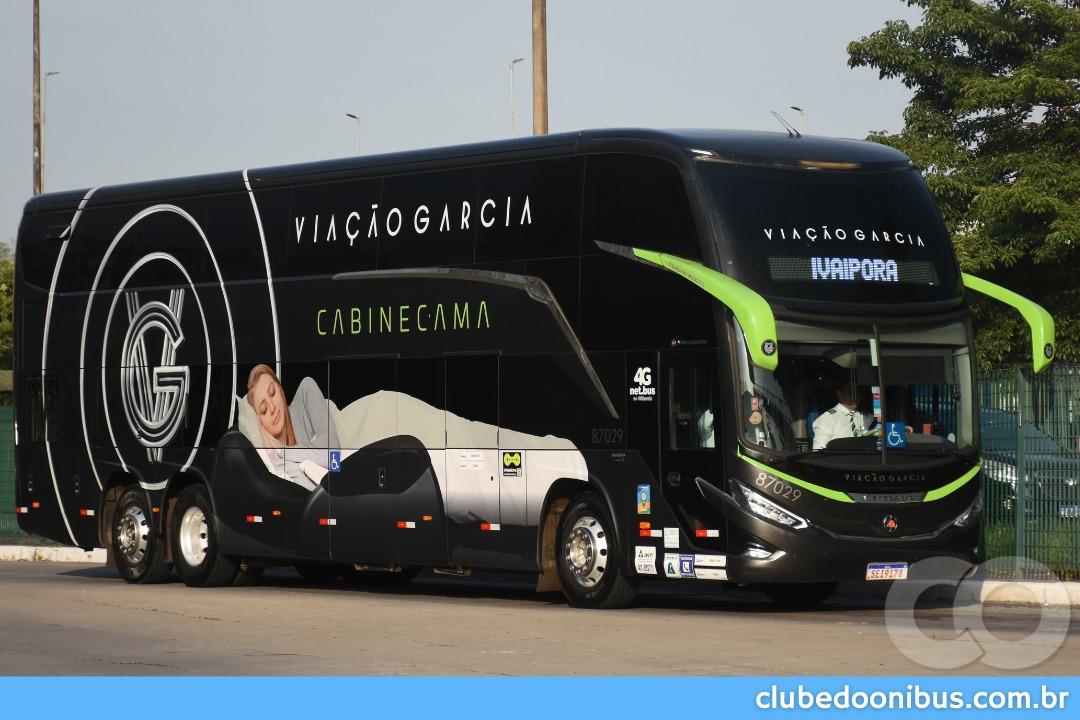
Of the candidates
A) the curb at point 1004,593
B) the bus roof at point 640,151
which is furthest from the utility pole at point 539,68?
the curb at point 1004,593

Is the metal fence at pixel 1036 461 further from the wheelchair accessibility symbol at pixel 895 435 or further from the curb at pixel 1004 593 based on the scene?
the wheelchair accessibility symbol at pixel 895 435

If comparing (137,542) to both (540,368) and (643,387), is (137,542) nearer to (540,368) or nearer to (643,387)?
(540,368)

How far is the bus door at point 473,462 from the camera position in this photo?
1788cm

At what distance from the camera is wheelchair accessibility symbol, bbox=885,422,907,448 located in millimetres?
15945

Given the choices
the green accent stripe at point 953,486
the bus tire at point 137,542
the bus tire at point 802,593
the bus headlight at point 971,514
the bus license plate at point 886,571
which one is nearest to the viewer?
the bus license plate at point 886,571

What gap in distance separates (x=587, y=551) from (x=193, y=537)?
19.4 ft

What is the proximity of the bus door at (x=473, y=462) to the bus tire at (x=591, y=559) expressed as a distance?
2.67ft

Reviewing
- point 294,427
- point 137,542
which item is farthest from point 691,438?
point 137,542

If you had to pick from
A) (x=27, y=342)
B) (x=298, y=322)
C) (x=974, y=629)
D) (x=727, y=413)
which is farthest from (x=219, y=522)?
(x=974, y=629)

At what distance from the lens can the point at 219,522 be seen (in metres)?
20.8

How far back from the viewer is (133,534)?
21.9m

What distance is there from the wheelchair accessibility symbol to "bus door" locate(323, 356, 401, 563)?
5.18 m

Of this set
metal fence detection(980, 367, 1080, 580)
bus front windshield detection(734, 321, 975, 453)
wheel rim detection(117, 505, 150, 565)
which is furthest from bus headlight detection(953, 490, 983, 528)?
wheel rim detection(117, 505, 150, 565)

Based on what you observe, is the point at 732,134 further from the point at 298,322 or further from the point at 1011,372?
the point at 298,322
